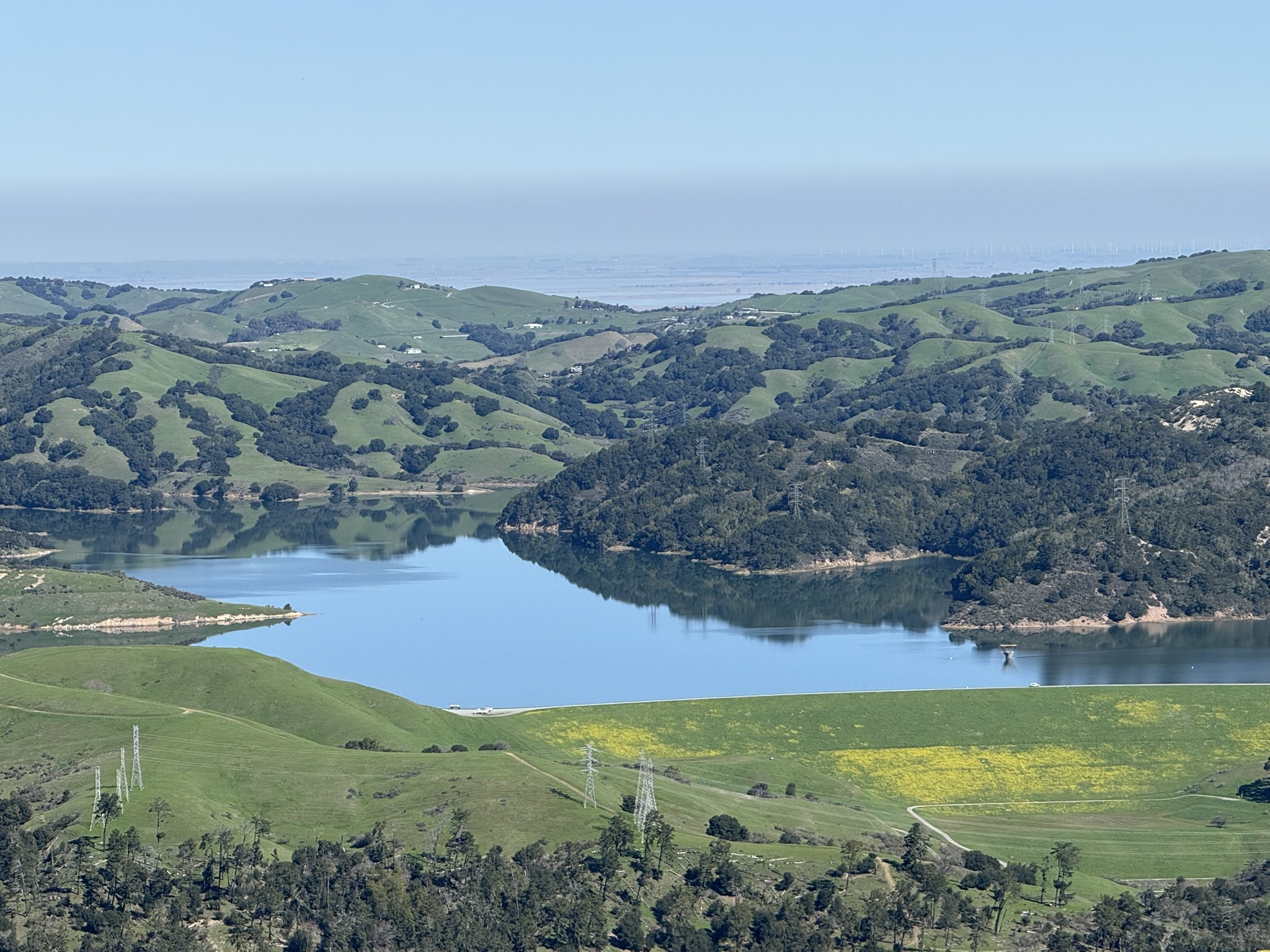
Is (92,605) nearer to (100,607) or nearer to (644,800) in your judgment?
(100,607)

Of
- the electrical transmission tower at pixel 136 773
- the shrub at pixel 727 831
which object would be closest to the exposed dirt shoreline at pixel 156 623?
the electrical transmission tower at pixel 136 773

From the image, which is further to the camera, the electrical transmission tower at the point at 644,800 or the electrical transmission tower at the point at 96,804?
the electrical transmission tower at the point at 644,800

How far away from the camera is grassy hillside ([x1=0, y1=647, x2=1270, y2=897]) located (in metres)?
108

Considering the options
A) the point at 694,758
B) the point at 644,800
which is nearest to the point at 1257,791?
the point at 694,758

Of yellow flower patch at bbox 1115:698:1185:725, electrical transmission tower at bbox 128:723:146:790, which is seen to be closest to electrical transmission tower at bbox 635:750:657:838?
electrical transmission tower at bbox 128:723:146:790

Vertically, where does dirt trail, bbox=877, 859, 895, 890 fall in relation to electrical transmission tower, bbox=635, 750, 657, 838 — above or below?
below

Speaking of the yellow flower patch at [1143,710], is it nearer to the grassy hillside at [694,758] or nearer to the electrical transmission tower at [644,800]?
the grassy hillside at [694,758]

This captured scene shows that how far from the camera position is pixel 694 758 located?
136250 millimetres

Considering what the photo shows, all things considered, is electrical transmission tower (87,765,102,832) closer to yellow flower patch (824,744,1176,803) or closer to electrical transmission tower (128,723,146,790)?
electrical transmission tower (128,723,146,790)

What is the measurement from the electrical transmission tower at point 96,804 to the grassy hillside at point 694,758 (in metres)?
1.38

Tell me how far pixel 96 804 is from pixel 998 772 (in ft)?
204

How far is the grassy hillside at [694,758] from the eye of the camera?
354ft

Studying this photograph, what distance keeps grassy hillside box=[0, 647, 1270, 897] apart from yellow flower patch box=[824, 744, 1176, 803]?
0.73 feet

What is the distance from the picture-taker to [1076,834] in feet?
384
